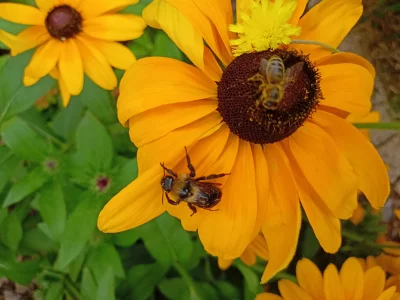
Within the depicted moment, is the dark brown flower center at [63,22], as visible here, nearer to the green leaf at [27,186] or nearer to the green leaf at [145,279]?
the green leaf at [27,186]

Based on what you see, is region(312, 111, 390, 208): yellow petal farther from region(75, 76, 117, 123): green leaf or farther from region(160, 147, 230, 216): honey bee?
region(75, 76, 117, 123): green leaf

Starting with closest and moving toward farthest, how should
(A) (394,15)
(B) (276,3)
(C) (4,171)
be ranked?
(B) (276,3)
(C) (4,171)
(A) (394,15)

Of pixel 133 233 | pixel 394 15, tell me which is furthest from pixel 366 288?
pixel 394 15

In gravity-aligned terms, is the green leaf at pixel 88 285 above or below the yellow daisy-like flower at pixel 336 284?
above

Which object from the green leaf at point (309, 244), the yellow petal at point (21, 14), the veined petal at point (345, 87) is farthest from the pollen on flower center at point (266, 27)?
the green leaf at point (309, 244)

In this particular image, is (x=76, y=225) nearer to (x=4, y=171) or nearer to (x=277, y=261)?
(x=4, y=171)

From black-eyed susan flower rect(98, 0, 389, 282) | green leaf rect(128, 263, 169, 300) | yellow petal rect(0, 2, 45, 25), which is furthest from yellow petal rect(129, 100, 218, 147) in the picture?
green leaf rect(128, 263, 169, 300)
